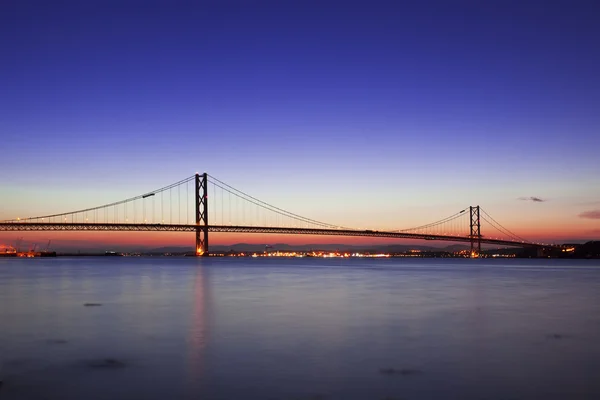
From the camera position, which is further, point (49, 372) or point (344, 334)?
point (344, 334)

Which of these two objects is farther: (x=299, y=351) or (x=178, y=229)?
(x=178, y=229)

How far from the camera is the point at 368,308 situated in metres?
19.9

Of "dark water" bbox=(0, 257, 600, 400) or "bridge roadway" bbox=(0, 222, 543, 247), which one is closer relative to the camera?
"dark water" bbox=(0, 257, 600, 400)

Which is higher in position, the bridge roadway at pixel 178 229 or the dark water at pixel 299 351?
the bridge roadway at pixel 178 229

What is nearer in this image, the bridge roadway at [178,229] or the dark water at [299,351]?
the dark water at [299,351]

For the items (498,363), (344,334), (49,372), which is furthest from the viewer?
(344,334)

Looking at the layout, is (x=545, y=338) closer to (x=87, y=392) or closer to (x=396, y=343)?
(x=396, y=343)

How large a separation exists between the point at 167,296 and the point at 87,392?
684 inches

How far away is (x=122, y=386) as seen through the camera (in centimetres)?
824

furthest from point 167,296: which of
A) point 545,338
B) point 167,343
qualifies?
point 545,338

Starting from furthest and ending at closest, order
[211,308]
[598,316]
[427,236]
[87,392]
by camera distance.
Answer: [427,236] → [211,308] → [598,316] → [87,392]

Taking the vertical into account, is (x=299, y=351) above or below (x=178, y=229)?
below

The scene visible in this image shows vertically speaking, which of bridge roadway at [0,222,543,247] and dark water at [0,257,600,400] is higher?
bridge roadway at [0,222,543,247]

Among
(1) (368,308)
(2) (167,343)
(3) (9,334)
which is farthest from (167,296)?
(2) (167,343)
